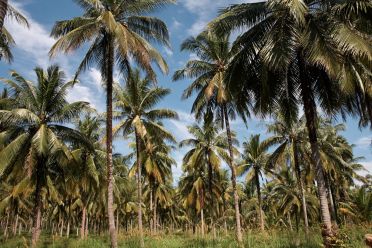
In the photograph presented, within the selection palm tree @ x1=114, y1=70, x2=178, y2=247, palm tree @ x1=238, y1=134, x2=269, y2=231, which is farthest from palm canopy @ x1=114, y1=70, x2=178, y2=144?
palm tree @ x1=238, y1=134, x2=269, y2=231

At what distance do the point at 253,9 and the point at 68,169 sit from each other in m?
14.1

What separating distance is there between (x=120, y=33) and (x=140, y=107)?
35.7 feet

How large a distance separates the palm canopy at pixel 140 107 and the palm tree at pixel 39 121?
424cm

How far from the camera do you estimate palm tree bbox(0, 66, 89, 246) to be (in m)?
18.5

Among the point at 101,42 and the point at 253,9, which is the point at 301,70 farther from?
the point at 101,42

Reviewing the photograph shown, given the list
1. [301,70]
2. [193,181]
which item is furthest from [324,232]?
[193,181]

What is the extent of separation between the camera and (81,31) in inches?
574

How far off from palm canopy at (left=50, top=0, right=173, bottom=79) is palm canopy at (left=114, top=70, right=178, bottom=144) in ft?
22.5

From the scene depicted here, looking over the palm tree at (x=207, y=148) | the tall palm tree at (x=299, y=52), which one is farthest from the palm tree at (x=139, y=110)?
the tall palm tree at (x=299, y=52)

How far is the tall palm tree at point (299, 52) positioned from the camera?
11.6 meters

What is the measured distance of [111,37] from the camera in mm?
15727

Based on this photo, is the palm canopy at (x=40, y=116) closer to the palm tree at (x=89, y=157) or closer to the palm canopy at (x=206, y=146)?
the palm tree at (x=89, y=157)

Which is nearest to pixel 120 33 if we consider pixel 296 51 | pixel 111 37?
pixel 111 37

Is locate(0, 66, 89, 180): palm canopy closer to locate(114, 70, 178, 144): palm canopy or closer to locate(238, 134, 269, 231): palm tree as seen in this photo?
locate(114, 70, 178, 144): palm canopy
